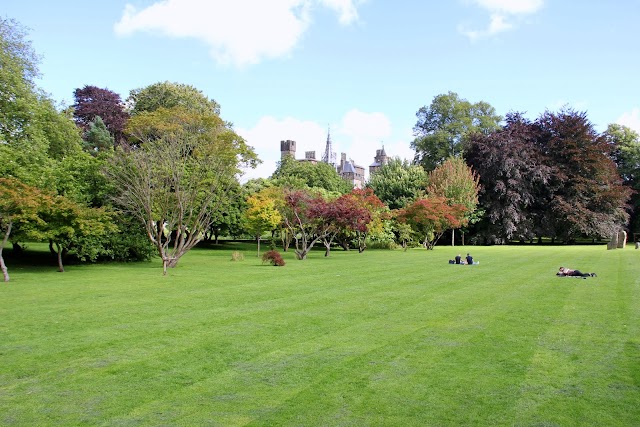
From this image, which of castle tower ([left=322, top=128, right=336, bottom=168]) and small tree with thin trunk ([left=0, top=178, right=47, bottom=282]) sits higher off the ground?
castle tower ([left=322, top=128, right=336, bottom=168])

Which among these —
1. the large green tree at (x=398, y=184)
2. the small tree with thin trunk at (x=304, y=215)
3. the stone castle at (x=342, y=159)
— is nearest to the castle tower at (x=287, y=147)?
the stone castle at (x=342, y=159)

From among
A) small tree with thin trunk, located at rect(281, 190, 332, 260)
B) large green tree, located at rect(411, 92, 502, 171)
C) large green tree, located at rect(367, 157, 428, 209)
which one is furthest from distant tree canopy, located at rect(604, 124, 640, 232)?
small tree with thin trunk, located at rect(281, 190, 332, 260)

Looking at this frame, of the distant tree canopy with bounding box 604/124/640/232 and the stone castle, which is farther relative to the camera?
the stone castle

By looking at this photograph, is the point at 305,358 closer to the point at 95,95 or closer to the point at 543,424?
the point at 543,424

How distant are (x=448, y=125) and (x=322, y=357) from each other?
5930cm

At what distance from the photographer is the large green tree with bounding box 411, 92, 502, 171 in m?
63.1

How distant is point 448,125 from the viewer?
63.2 m

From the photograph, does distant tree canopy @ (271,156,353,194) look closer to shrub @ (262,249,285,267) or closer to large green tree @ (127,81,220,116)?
large green tree @ (127,81,220,116)

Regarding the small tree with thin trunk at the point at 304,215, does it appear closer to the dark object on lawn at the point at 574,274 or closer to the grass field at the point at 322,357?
the dark object on lawn at the point at 574,274

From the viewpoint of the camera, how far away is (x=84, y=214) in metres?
21.1

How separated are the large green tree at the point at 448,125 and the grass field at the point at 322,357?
1987 inches

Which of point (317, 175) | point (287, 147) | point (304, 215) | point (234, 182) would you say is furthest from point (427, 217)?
point (287, 147)

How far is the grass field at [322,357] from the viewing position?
5430mm

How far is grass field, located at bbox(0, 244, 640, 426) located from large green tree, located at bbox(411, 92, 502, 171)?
50.5m
